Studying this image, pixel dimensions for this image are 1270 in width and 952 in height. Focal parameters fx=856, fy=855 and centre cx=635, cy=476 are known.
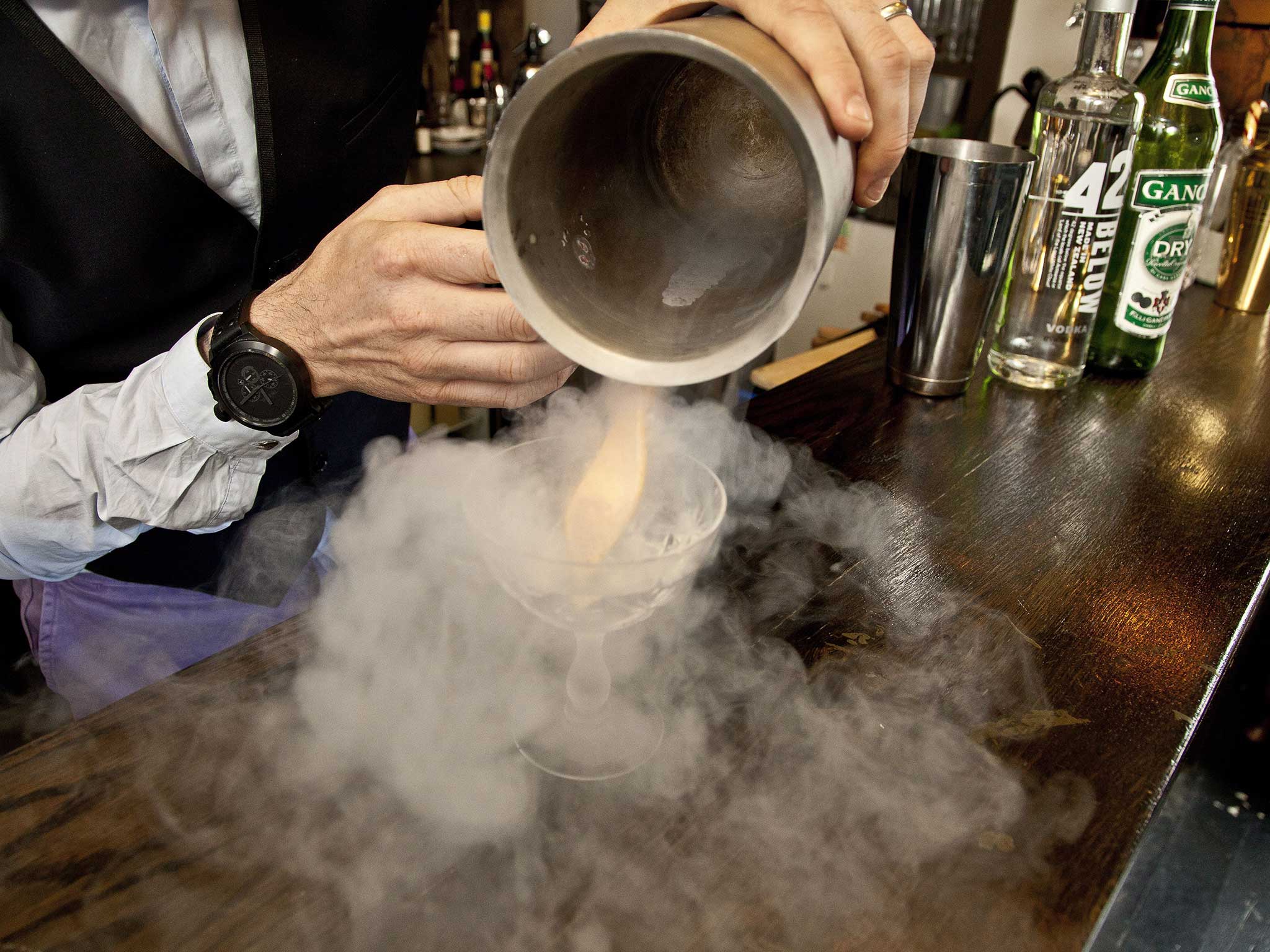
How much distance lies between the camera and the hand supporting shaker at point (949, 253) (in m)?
1.17

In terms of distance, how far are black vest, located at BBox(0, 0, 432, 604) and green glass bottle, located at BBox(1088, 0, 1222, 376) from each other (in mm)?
1133

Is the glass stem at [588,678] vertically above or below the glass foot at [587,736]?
above

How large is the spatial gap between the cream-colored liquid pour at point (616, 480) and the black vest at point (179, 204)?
667 millimetres

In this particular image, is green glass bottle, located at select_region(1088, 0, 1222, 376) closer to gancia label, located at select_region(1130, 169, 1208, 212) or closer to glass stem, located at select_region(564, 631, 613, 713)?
gancia label, located at select_region(1130, 169, 1208, 212)

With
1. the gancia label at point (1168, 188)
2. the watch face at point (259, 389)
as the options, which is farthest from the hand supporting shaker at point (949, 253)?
the watch face at point (259, 389)

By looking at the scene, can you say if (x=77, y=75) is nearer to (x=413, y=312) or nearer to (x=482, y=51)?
(x=413, y=312)

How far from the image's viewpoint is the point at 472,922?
0.52 meters

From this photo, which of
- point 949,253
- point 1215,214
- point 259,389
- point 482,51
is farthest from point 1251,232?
point 482,51

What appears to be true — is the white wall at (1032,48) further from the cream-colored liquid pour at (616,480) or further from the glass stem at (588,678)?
the glass stem at (588,678)

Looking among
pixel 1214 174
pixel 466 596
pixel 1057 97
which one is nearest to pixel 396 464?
pixel 466 596

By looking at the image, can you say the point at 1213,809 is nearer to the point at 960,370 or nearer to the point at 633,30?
the point at 960,370

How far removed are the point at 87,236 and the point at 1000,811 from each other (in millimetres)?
1104

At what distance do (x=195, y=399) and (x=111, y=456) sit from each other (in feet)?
0.42

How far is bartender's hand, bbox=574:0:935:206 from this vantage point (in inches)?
20.8
